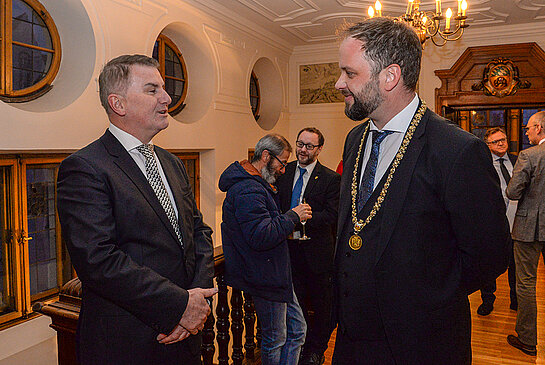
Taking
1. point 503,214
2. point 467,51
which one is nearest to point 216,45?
point 467,51

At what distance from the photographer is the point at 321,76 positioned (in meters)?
8.52

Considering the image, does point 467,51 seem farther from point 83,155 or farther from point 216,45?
point 83,155

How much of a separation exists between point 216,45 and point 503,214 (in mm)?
5439

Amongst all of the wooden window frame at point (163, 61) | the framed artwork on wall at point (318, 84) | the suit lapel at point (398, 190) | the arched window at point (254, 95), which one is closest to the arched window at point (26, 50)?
the wooden window frame at point (163, 61)

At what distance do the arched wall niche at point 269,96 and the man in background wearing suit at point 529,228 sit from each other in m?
5.21

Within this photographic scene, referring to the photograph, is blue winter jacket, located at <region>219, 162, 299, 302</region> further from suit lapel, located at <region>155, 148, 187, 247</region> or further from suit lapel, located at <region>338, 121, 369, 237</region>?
suit lapel, located at <region>338, 121, 369, 237</region>

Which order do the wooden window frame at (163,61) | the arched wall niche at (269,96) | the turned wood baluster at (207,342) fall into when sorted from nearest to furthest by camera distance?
1. the turned wood baluster at (207,342)
2. the wooden window frame at (163,61)
3. the arched wall niche at (269,96)

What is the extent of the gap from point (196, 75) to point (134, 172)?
4825mm

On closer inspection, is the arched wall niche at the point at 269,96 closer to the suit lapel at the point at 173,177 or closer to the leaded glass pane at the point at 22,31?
the leaded glass pane at the point at 22,31

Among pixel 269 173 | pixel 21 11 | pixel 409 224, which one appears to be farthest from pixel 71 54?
pixel 409 224

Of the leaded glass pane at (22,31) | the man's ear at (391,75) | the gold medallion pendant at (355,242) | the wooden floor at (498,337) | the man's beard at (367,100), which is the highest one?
the leaded glass pane at (22,31)

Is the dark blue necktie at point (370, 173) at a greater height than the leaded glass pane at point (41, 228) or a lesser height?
greater

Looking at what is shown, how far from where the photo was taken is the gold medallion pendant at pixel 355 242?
1609 millimetres

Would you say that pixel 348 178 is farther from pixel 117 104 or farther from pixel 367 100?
pixel 117 104
